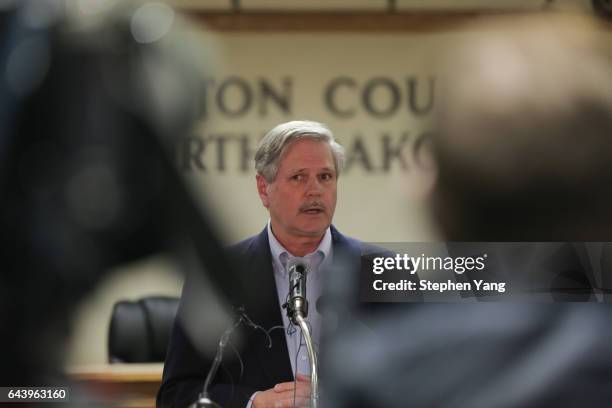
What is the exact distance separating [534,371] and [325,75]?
4.42 feet

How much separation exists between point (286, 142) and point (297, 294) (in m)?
0.83

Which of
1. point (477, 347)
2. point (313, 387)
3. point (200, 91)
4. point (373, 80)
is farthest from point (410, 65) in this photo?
point (313, 387)

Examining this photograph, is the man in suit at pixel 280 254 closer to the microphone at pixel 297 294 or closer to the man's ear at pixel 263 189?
the man's ear at pixel 263 189

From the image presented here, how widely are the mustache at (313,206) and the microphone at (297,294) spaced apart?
0.39 meters

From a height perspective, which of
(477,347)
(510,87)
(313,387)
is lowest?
(313,387)

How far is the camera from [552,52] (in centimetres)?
439

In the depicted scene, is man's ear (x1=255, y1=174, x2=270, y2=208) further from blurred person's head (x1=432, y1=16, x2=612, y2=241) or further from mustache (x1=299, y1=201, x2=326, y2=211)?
blurred person's head (x1=432, y1=16, x2=612, y2=241)

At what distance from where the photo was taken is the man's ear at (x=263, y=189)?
4363mm

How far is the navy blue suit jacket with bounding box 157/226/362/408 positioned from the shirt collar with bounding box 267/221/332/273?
2 centimetres

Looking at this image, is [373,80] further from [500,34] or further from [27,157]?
[27,157]

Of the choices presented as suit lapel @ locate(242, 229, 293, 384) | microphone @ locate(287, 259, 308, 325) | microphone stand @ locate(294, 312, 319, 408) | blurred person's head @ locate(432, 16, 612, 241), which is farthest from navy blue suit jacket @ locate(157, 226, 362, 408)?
microphone stand @ locate(294, 312, 319, 408)

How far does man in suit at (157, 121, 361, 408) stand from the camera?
14.0 ft

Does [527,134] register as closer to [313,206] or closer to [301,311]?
[313,206]

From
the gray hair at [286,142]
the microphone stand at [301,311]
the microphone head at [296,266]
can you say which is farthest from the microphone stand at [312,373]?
the gray hair at [286,142]
